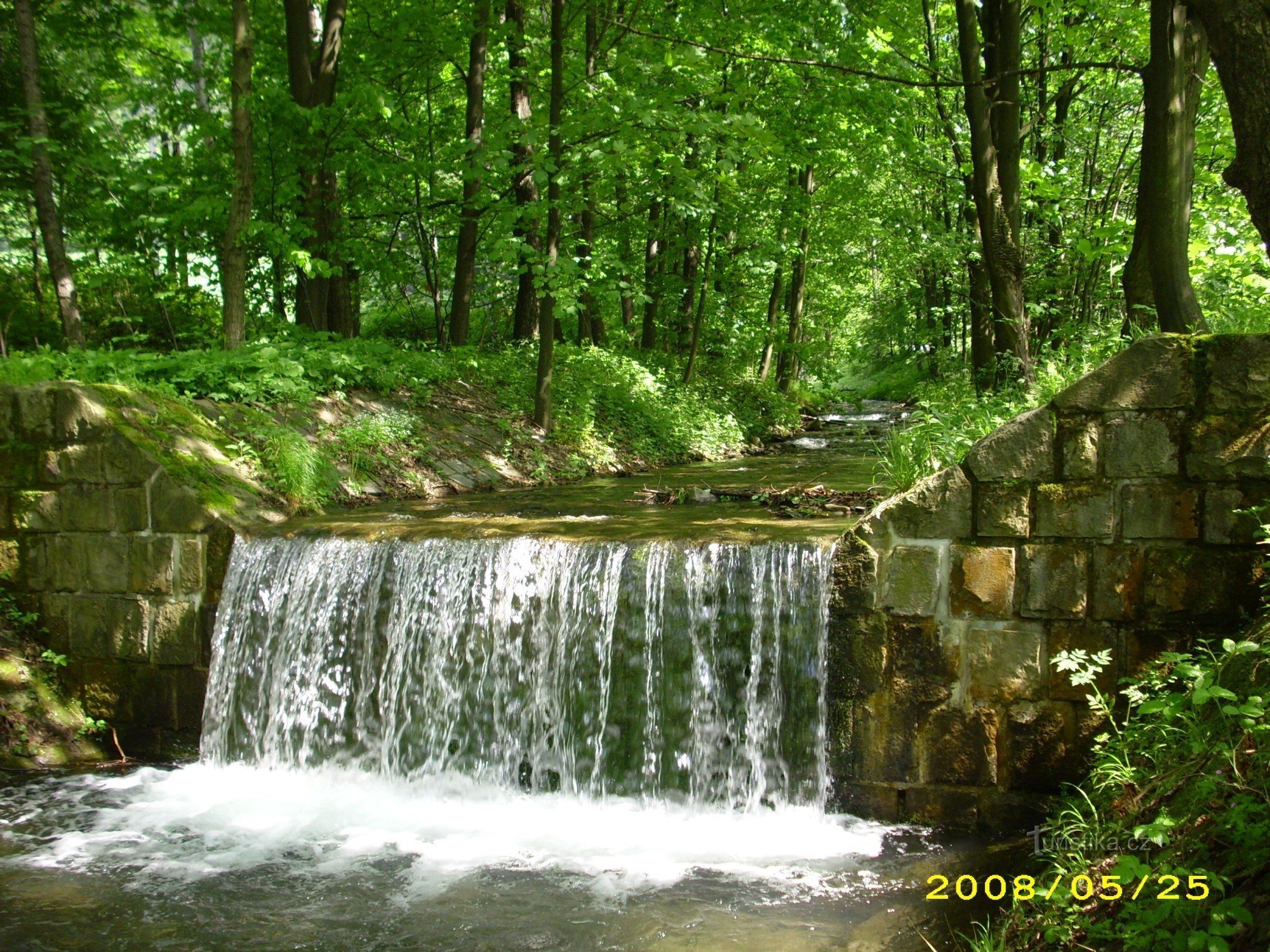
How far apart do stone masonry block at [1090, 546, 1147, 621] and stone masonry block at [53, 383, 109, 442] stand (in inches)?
251

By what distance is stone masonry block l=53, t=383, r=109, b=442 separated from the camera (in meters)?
6.32

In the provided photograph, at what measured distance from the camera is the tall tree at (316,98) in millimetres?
10734

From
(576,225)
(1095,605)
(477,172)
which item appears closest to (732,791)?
(1095,605)

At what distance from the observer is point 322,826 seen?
4.90 m

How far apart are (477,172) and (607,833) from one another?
7063 mm

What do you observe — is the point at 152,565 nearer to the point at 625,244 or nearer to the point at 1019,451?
the point at 1019,451

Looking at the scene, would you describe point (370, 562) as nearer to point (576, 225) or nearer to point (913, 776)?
point (913, 776)

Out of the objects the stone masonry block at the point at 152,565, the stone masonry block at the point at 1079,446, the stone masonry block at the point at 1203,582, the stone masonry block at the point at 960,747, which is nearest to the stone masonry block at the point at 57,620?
the stone masonry block at the point at 152,565

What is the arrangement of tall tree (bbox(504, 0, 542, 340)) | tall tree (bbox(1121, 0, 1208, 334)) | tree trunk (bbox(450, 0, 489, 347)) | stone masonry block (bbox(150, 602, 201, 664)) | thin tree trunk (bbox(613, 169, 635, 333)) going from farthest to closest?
thin tree trunk (bbox(613, 169, 635, 333)) < tree trunk (bbox(450, 0, 489, 347)) < tall tree (bbox(504, 0, 542, 340)) < stone masonry block (bbox(150, 602, 201, 664)) < tall tree (bbox(1121, 0, 1208, 334))

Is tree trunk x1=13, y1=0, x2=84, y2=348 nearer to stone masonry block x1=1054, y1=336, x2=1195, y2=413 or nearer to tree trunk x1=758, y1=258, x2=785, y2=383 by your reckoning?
stone masonry block x1=1054, y1=336, x2=1195, y2=413

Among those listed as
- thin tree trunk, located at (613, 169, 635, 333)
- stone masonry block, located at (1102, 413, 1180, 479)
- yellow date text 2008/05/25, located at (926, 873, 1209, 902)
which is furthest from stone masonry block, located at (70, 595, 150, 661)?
thin tree trunk, located at (613, 169, 635, 333)

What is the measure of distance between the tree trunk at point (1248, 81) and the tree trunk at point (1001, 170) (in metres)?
3.72

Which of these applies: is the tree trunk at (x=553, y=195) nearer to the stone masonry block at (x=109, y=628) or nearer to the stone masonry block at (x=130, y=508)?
the stone masonry block at (x=130, y=508)

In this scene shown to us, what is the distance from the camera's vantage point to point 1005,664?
4.55 meters
